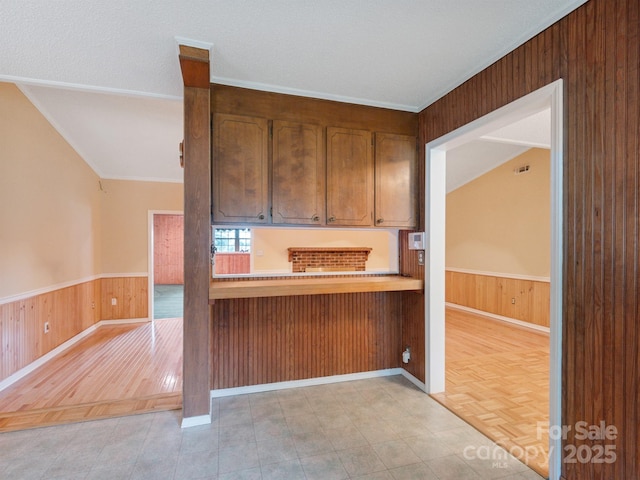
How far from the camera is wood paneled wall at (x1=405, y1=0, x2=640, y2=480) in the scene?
4.61 feet

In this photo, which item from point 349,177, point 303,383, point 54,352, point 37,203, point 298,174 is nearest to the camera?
point 298,174

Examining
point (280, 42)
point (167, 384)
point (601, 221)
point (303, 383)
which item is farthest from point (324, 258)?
point (601, 221)

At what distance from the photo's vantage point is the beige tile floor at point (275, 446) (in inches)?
70.9

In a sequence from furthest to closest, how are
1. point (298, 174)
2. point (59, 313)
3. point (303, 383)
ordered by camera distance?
point (59, 313) → point (303, 383) → point (298, 174)

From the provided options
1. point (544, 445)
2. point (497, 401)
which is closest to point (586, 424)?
point (544, 445)

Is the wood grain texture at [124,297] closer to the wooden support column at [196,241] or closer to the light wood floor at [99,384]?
the light wood floor at [99,384]

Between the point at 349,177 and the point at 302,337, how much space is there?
151 cm

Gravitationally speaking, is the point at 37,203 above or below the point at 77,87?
below

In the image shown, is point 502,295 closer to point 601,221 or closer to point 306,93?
point 601,221

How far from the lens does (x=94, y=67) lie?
2.21 m

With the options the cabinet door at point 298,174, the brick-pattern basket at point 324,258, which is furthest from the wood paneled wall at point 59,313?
the cabinet door at point 298,174

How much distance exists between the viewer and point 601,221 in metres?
1.51

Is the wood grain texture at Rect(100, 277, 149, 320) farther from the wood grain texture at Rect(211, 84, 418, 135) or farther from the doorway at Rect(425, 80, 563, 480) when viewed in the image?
the doorway at Rect(425, 80, 563, 480)

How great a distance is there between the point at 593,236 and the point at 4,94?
4.66 m
